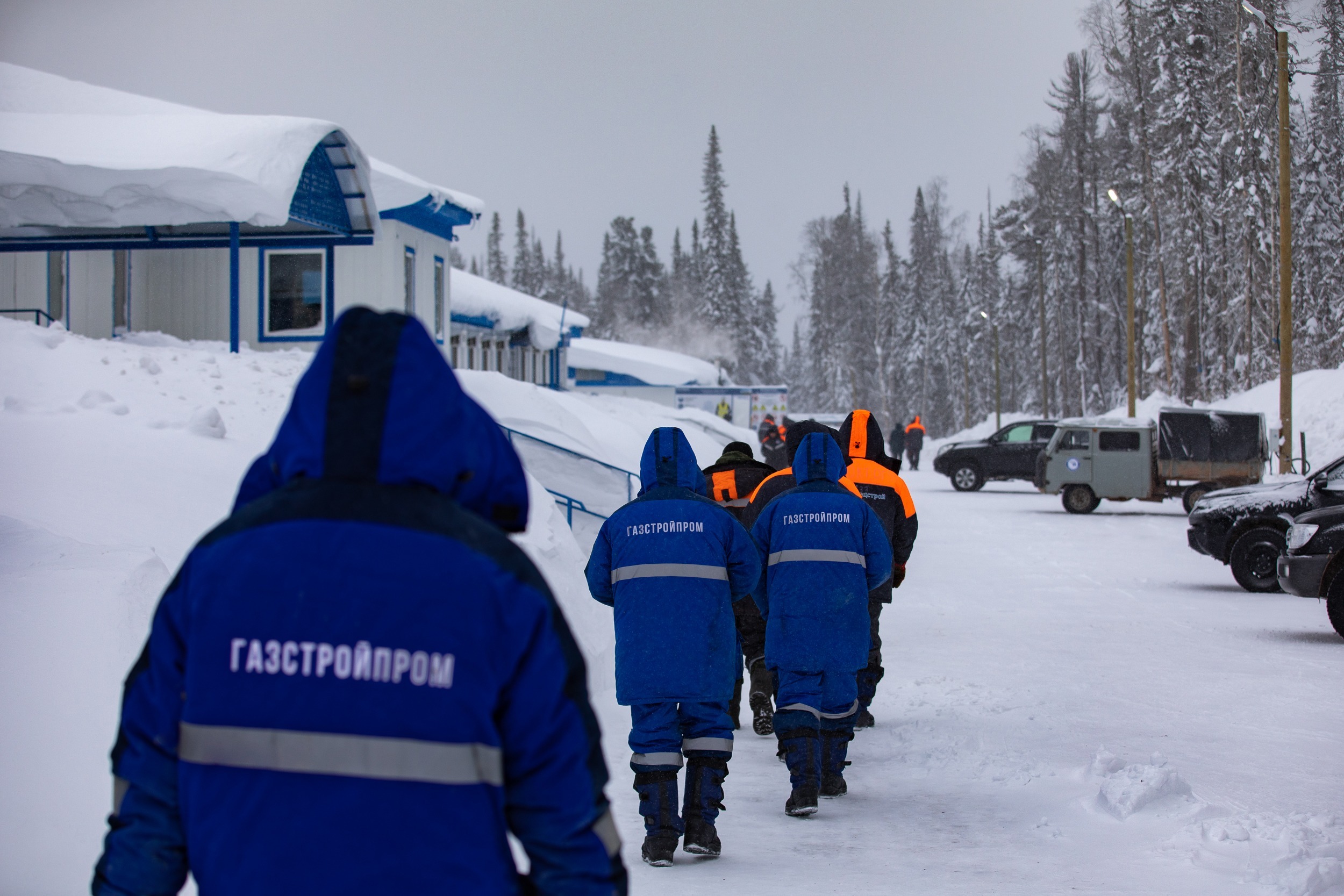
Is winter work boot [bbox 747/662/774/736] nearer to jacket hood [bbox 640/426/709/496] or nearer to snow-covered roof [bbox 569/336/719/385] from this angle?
jacket hood [bbox 640/426/709/496]

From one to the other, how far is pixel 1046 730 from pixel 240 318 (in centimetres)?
1758

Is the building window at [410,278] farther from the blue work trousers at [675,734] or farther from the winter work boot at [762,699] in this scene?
the blue work trousers at [675,734]

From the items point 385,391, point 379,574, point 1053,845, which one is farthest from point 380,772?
point 1053,845

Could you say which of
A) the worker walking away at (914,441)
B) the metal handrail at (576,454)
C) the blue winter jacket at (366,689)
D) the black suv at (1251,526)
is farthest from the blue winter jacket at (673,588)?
the worker walking away at (914,441)

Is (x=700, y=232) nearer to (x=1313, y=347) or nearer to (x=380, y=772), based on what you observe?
(x=1313, y=347)

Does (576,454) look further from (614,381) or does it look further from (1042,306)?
(1042,306)

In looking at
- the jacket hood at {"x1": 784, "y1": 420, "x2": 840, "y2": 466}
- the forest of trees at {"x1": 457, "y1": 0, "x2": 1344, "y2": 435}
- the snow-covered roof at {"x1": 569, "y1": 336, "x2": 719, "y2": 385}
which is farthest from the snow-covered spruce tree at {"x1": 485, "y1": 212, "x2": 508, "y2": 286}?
the jacket hood at {"x1": 784, "y1": 420, "x2": 840, "y2": 466}

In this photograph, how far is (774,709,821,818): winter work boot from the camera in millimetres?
6121

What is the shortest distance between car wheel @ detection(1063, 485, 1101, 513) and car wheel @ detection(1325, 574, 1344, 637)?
1534cm

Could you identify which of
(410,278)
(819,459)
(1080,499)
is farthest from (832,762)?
(1080,499)

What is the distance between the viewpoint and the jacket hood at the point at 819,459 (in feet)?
20.9

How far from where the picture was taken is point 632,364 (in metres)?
52.2

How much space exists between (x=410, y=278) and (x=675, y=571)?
64.5ft

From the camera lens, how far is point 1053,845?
5.65 m
